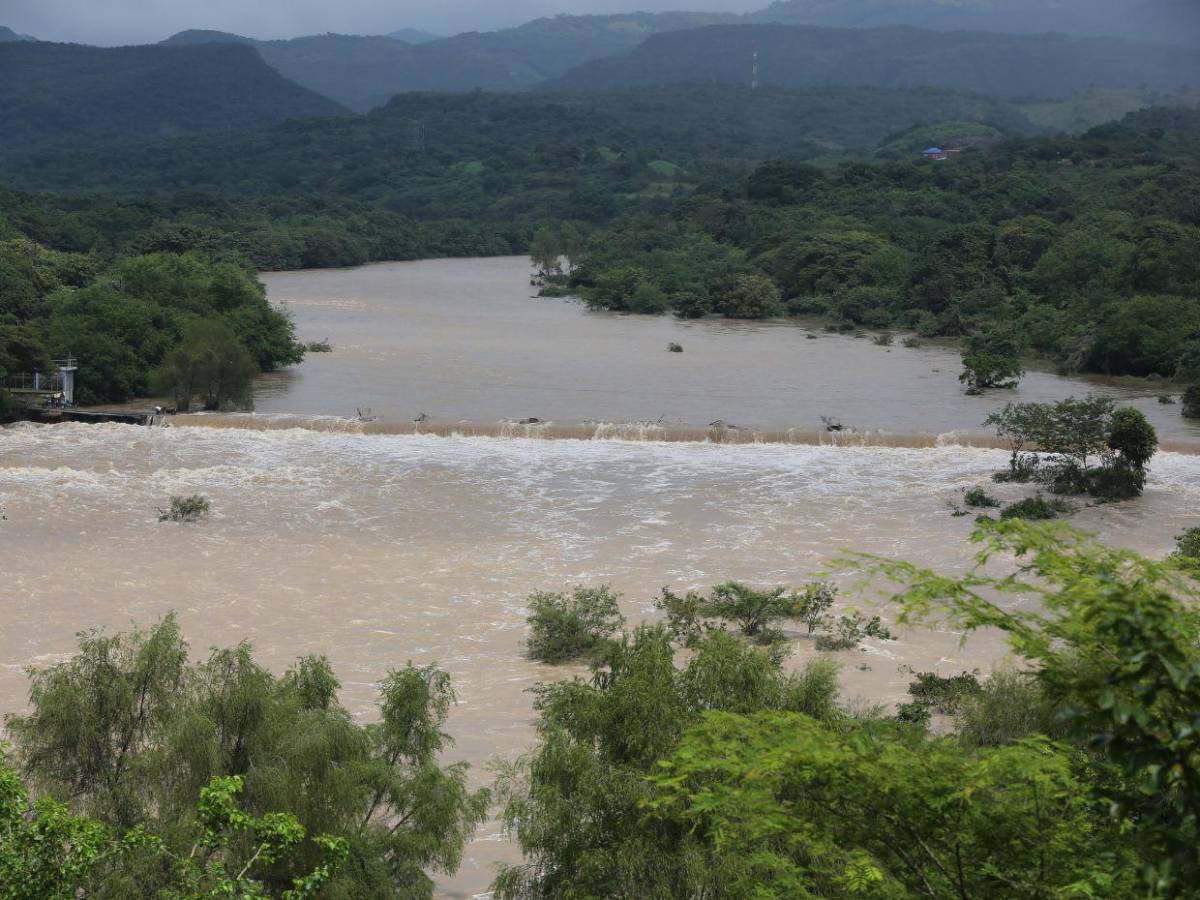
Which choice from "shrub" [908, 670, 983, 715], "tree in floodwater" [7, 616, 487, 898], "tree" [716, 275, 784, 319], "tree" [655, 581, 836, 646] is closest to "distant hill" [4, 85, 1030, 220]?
"tree" [716, 275, 784, 319]

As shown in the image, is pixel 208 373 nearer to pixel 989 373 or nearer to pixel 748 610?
pixel 748 610

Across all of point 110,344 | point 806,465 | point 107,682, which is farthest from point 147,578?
point 110,344

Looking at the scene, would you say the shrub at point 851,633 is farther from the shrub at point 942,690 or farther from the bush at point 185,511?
the bush at point 185,511

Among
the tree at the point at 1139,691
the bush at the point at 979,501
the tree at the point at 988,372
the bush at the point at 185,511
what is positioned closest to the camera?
the tree at the point at 1139,691

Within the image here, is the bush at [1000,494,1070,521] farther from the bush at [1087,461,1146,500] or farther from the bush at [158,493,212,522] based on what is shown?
the bush at [158,493,212,522]

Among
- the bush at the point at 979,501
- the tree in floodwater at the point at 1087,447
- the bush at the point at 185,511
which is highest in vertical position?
the tree in floodwater at the point at 1087,447

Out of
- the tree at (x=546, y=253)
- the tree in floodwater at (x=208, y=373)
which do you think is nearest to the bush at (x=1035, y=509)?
the tree in floodwater at (x=208, y=373)
